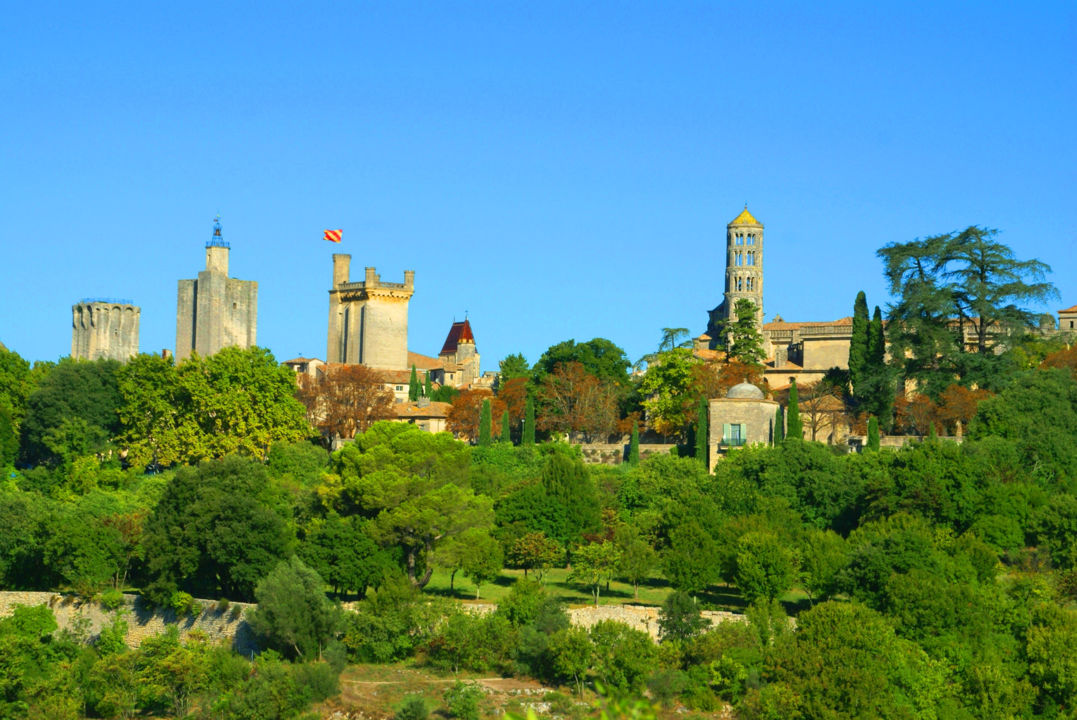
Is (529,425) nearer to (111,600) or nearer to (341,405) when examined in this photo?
(341,405)

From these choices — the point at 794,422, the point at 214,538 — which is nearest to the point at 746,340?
the point at 794,422

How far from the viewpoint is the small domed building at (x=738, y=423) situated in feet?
219

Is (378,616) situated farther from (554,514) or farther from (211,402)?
(211,402)

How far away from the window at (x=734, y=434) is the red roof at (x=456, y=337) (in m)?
74.7

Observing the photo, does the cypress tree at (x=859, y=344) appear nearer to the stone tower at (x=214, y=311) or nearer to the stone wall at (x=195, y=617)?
the stone wall at (x=195, y=617)

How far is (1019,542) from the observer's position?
51188mm

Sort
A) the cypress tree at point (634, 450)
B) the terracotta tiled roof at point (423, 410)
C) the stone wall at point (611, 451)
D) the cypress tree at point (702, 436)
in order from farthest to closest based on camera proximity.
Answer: the terracotta tiled roof at point (423, 410), the stone wall at point (611, 451), the cypress tree at point (634, 450), the cypress tree at point (702, 436)

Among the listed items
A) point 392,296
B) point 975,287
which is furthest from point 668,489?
point 392,296

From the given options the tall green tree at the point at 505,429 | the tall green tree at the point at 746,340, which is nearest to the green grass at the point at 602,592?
the tall green tree at the point at 505,429

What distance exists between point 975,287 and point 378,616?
103ft

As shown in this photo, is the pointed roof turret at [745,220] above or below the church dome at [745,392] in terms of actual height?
above

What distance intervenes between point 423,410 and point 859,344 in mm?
24743

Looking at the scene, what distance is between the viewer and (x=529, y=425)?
74.7m

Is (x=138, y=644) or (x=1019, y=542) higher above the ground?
(x=1019, y=542)
